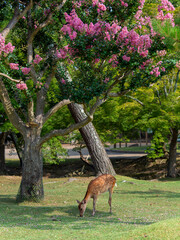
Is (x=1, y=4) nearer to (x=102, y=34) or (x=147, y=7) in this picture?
(x=102, y=34)

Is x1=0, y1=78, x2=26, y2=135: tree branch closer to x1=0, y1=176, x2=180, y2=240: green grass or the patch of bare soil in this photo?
x1=0, y1=176, x2=180, y2=240: green grass

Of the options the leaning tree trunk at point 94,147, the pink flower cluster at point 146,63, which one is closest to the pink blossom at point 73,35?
the pink flower cluster at point 146,63

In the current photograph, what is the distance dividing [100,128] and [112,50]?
14112 millimetres

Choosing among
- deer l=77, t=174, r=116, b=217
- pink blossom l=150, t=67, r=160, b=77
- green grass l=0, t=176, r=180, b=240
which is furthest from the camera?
pink blossom l=150, t=67, r=160, b=77

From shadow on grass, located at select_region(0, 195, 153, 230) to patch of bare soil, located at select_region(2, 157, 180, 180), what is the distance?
1483 centimetres

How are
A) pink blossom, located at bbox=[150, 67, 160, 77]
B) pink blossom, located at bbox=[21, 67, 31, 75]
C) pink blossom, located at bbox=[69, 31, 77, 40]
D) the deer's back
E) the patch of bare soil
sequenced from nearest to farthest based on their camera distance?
the deer's back → pink blossom, located at bbox=[69, 31, 77, 40] → pink blossom, located at bbox=[150, 67, 160, 77] → pink blossom, located at bbox=[21, 67, 31, 75] → the patch of bare soil

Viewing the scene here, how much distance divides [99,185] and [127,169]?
19.4 metres

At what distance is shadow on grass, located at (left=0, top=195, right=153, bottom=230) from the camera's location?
27.7 ft

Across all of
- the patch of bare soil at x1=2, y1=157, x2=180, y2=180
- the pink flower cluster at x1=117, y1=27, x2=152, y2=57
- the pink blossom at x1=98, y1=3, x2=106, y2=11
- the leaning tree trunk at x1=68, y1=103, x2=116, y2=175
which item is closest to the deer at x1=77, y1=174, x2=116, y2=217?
the pink flower cluster at x1=117, y1=27, x2=152, y2=57

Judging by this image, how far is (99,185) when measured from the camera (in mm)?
9961

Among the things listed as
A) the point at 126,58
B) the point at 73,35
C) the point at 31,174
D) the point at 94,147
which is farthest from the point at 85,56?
the point at 94,147

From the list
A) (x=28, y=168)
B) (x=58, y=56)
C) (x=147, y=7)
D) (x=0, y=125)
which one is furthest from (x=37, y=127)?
(x=147, y=7)

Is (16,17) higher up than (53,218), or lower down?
higher up

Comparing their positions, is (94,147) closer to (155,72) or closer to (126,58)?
(155,72)
